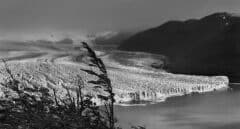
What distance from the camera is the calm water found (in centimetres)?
807

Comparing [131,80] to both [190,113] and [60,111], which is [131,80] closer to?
[190,113]

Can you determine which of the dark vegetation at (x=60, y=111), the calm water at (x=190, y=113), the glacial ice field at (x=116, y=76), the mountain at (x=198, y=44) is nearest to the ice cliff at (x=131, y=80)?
the glacial ice field at (x=116, y=76)

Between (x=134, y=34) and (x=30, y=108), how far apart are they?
26701 millimetres

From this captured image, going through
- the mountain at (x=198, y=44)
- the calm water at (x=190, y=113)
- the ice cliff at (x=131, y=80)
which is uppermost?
the mountain at (x=198, y=44)

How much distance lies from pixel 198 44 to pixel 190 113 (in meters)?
12.9

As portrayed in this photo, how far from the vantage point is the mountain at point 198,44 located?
19.6 meters

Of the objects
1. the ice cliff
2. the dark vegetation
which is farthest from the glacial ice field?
the dark vegetation

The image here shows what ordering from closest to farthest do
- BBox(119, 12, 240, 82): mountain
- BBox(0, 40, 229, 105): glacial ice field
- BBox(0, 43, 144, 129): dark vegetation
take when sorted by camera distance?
1. BBox(0, 43, 144, 129): dark vegetation
2. BBox(0, 40, 229, 105): glacial ice field
3. BBox(119, 12, 240, 82): mountain

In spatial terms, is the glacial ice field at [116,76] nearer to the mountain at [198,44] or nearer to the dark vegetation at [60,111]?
the mountain at [198,44]

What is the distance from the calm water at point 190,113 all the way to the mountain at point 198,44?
193 inches

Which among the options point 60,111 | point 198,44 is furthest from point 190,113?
point 198,44

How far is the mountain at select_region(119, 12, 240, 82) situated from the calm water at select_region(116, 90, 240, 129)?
4.91m

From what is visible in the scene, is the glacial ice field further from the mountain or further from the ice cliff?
the mountain

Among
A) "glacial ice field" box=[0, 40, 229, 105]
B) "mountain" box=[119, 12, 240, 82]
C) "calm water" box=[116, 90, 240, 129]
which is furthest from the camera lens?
"mountain" box=[119, 12, 240, 82]
